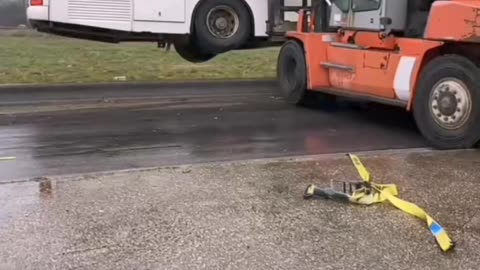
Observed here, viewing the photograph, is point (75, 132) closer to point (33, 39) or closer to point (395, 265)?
point (395, 265)

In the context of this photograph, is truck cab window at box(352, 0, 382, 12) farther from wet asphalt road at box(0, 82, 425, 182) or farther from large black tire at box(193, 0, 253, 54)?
large black tire at box(193, 0, 253, 54)

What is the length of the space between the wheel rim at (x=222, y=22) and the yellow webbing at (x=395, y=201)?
644cm

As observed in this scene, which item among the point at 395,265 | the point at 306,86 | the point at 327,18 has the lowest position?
the point at 395,265

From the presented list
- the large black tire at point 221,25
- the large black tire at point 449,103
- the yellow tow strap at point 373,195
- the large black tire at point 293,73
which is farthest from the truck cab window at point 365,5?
the yellow tow strap at point 373,195

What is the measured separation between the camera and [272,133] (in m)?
9.03

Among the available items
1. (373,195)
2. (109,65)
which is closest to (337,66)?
(373,195)

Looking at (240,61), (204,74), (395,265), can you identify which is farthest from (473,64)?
(240,61)

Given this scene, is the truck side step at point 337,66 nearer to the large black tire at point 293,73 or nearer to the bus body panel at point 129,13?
the large black tire at point 293,73

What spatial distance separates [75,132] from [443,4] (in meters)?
4.72

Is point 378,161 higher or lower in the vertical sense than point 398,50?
lower

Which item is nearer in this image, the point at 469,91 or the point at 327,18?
the point at 469,91

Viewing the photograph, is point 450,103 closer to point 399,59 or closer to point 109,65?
point 399,59

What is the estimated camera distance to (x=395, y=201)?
5.63 meters

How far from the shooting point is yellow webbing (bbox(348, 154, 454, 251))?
4.81 metres
